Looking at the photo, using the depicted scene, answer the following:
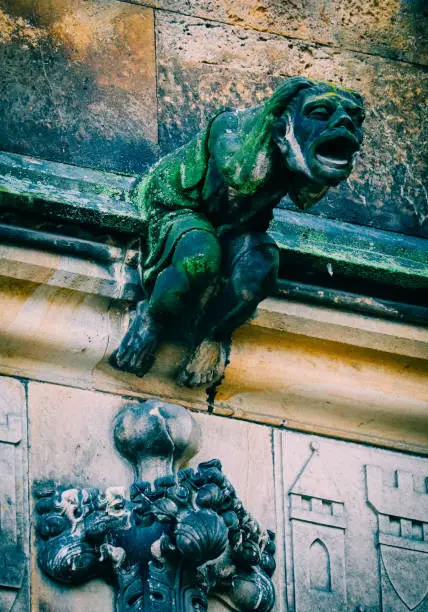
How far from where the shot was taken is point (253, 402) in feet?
18.9

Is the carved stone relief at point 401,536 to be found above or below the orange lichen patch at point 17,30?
below

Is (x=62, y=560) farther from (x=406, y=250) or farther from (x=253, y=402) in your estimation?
(x=406, y=250)

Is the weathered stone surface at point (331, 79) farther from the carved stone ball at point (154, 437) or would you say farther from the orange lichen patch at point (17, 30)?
the carved stone ball at point (154, 437)

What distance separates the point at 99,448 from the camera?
5500 millimetres

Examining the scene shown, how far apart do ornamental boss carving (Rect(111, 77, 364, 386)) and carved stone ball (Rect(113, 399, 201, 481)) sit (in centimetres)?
16

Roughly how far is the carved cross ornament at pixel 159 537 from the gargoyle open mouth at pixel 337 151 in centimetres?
→ 86

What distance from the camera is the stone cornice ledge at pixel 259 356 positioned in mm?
5602

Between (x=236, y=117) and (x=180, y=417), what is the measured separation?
0.82 meters

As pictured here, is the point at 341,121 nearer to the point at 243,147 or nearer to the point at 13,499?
the point at 243,147

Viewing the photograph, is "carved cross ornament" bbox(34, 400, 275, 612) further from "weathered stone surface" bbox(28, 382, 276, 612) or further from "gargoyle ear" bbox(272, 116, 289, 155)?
"gargoyle ear" bbox(272, 116, 289, 155)

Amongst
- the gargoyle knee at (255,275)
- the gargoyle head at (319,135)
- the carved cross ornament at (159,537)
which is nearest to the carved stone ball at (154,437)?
the carved cross ornament at (159,537)

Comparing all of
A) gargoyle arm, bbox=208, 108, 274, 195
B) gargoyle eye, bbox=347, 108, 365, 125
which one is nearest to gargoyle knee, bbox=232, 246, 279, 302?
gargoyle arm, bbox=208, 108, 274, 195

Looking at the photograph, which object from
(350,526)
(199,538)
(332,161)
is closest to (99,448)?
(199,538)

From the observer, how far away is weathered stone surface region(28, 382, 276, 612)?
5426 millimetres
